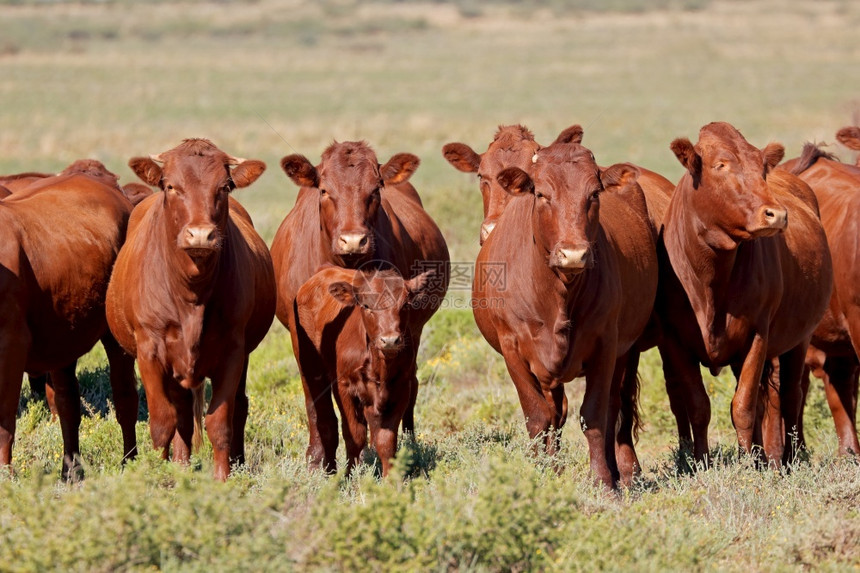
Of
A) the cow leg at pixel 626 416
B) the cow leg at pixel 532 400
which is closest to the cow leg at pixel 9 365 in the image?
the cow leg at pixel 532 400

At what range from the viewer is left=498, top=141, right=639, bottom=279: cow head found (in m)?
6.58

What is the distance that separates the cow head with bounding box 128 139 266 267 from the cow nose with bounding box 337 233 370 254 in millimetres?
775

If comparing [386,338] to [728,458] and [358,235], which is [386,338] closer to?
[358,235]

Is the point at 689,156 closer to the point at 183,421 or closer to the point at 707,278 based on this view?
the point at 707,278

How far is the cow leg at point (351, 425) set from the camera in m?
7.41

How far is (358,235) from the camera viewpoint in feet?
24.3

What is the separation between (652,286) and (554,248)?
1.30 metres

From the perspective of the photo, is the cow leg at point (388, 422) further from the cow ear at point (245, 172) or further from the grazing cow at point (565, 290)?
the cow ear at point (245, 172)

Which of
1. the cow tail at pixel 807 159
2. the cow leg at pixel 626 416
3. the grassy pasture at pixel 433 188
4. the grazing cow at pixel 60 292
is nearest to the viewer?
the grassy pasture at pixel 433 188

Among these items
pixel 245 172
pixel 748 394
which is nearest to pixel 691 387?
pixel 748 394

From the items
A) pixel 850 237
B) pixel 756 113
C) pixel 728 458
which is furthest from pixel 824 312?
pixel 756 113

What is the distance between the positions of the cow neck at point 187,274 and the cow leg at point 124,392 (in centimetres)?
152

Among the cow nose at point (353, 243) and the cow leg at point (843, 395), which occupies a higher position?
the cow nose at point (353, 243)

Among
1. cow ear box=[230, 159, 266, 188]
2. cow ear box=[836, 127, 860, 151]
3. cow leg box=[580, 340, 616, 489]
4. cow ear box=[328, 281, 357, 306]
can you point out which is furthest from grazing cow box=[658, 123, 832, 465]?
cow ear box=[230, 159, 266, 188]
